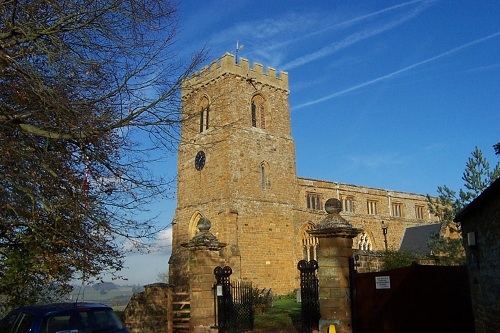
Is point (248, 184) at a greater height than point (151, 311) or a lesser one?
greater

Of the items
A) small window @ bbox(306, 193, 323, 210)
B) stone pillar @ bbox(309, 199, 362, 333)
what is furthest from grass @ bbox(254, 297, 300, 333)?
small window @ bbox(306, 193, 323, 210)

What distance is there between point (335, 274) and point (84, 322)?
5.19m

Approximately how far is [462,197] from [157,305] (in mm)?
15902

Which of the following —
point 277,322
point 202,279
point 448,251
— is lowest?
point 277,322

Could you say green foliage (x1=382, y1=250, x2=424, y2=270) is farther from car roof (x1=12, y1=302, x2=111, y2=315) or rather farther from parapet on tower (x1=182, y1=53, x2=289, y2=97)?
parapet on tower (x1=182, y1=53, x2=289, y2=97)

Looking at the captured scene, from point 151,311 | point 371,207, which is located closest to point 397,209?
point 371,207

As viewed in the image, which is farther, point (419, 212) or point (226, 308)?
point (419, 212)

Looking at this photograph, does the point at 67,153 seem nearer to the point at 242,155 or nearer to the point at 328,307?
the point at 328,307

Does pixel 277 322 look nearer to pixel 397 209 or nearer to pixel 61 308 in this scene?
pixel 61 308

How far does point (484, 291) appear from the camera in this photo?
8570mm

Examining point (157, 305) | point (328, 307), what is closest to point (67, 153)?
point (328, 307)

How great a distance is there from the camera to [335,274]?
996 centimetres

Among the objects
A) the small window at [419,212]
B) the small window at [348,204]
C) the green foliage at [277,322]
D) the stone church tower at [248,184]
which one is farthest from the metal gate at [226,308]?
the small window at [419,212]

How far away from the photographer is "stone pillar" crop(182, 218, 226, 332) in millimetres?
13352
